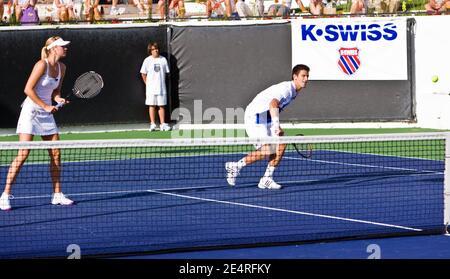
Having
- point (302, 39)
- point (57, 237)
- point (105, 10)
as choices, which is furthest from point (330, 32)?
point (57, 237)

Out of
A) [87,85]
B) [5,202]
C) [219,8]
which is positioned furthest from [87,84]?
[219,8]

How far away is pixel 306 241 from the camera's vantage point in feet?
29.7

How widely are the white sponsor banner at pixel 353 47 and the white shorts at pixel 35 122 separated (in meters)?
10.3

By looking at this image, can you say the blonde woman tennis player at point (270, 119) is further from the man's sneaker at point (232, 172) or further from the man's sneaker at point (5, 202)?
the man's sneaker at point (5, 202)

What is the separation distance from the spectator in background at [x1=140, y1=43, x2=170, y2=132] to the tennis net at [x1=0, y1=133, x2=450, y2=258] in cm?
488

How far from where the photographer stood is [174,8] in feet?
73.4

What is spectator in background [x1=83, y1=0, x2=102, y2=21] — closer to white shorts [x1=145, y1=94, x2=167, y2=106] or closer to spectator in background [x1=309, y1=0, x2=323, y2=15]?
white shorts [x1=145, y1=94, x2=167, y2=106]

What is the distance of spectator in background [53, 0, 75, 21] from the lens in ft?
72.1

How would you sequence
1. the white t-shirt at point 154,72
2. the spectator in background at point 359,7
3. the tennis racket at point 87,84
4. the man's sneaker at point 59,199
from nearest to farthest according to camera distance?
the man's sneaker at point 59,199 < the tennis racket at point 87,84 < the white t-shirt at point 154,72 < the spectator in background at point 359,7

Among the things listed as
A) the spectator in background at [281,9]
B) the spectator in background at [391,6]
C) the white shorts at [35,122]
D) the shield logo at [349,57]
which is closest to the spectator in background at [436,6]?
the spectator in background at [391,6]

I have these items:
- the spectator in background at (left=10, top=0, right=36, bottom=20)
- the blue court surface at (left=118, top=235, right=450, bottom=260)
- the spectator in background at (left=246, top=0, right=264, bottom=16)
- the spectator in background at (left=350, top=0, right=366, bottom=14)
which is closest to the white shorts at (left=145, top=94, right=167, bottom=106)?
the spectator in background at (left=246, top=0, right=264, bottom=16)

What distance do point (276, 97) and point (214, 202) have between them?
1.69 metres

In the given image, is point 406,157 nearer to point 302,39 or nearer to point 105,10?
point 302,39

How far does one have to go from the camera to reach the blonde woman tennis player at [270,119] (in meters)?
Answer: 12.2
